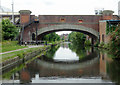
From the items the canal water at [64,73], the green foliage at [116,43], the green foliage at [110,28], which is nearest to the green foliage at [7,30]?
the green foliage at [110,28]

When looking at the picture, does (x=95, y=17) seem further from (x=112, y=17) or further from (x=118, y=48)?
(x=118, y=48)

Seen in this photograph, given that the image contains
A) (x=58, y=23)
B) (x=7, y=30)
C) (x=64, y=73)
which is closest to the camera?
(x=64, y=73)

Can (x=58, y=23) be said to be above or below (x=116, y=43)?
above

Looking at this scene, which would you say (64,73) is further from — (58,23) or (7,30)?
(58,23)

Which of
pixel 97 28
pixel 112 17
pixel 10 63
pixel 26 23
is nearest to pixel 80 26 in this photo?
pixel 97 28


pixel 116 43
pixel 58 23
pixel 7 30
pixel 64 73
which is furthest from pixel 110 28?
pixel 64 73

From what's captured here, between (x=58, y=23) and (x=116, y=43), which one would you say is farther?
(x=58, y=23)

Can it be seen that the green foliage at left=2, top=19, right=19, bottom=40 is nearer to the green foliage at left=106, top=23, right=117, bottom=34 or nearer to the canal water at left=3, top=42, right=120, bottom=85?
the green foliage at left=106, top=23, right=117, bottom=34

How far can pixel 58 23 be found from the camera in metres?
42.4

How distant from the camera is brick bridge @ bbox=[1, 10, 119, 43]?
42375mm

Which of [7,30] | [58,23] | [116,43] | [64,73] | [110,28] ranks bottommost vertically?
[64,73]

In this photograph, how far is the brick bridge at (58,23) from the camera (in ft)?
139

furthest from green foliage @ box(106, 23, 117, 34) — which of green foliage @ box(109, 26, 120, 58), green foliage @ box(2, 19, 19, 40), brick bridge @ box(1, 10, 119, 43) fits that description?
green foliage @ box(2, 19, 19, 40)

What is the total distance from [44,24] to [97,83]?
118 feet
